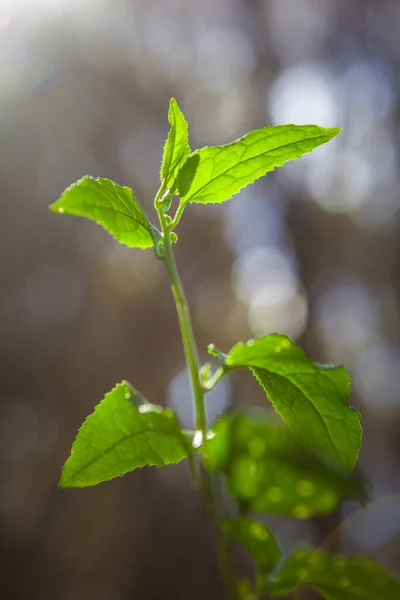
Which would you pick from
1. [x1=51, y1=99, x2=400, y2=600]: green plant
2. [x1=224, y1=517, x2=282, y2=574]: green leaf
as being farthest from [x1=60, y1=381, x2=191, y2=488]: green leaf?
[x1=224, y1=517, x2=282, y2=574]: green leaf

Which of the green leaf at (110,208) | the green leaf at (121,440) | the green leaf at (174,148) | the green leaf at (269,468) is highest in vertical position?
the green leaf at (174,148)

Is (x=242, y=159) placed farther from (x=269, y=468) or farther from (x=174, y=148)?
(x=269, y=468)

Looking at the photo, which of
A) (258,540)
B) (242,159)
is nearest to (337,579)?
(258,540)

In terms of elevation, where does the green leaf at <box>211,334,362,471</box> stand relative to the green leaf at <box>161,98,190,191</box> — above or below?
below

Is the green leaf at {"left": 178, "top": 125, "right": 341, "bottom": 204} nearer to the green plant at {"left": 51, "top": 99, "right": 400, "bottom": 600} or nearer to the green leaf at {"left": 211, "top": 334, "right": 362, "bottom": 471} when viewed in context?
the green plant at {"left": 51, "top": 99, "right": 400, "bottom": 600}

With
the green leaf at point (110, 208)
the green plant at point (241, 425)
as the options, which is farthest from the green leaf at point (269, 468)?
the green leaf at point (110, 208)

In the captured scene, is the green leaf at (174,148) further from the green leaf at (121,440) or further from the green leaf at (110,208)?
the green leaf at (121,440)

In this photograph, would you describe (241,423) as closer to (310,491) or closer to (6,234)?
(310,491)
